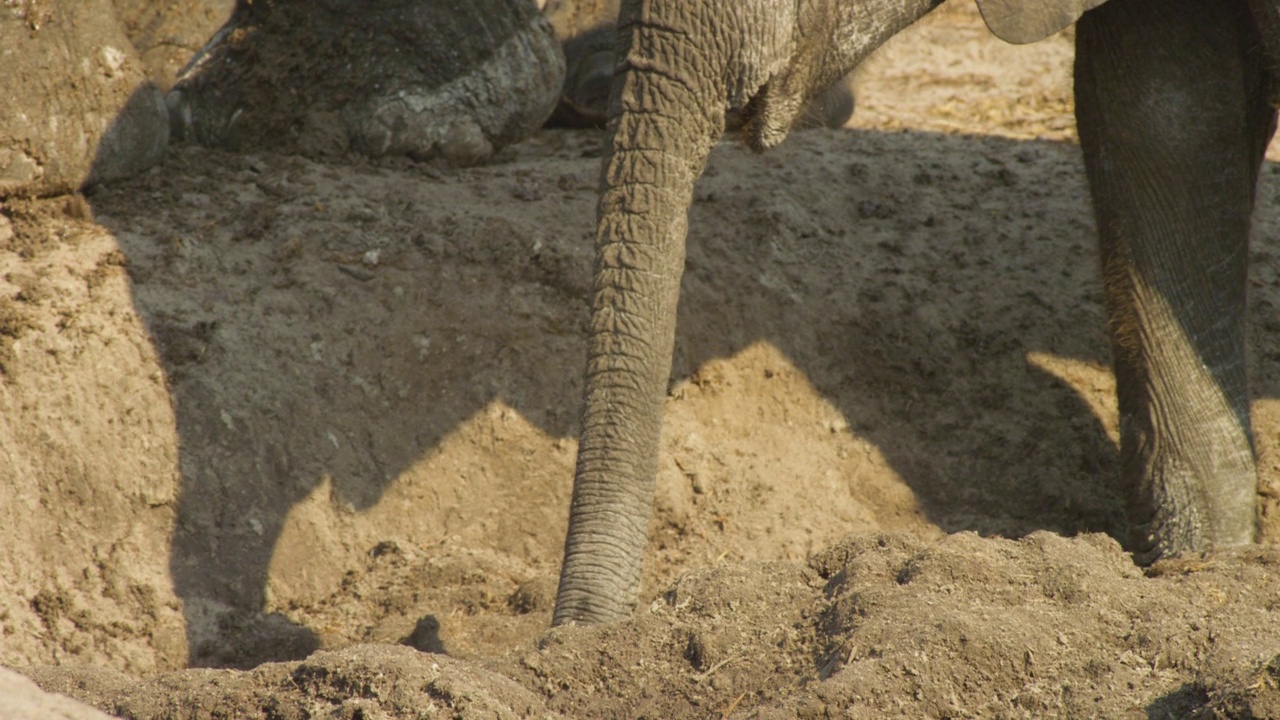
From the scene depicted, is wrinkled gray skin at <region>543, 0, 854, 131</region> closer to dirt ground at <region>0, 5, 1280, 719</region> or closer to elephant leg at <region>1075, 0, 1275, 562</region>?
dirt ground at <region>0, 5, 1280, 719</region>

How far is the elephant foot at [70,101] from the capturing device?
4.45 metres

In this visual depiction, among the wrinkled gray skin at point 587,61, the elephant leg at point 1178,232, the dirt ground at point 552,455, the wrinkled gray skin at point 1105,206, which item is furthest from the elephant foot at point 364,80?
the elephant leg at point 1178,232

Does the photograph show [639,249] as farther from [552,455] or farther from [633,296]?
[552,455]

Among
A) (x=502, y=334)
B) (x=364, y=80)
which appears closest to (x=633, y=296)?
(x=502, y=334)

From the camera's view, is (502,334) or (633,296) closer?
(633,296)

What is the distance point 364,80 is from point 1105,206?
10.5 feet

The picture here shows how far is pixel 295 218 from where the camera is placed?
15.8 feet

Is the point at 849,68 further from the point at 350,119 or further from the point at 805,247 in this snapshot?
the point at 350,119

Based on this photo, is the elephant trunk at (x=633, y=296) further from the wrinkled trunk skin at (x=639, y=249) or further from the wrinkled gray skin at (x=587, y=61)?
the wrinkled gray skin at (x=587, y=61)

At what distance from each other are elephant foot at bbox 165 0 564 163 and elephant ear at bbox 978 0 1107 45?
278 centimetres

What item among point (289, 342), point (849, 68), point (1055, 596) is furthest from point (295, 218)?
point (1055, 596)

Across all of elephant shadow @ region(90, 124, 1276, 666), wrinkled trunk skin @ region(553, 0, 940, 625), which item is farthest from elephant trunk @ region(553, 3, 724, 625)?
elephant shadow @ region(90, 124, 1276, 666)

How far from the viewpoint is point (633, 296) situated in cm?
314

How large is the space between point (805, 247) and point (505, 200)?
50.2 inches
